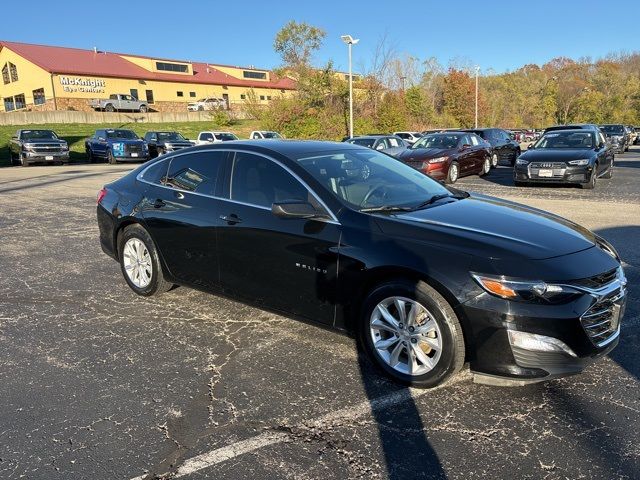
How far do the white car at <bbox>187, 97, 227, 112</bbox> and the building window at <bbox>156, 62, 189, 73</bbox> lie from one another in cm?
438

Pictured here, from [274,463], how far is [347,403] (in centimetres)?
70

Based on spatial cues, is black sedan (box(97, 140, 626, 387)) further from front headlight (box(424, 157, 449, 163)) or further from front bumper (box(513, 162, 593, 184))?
front headlight (box(424, 157, 449, 163))

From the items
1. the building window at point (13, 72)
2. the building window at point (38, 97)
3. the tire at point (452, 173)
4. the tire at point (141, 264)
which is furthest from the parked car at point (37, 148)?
the building window at point (13, 72)

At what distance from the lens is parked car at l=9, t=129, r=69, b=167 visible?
24.4m

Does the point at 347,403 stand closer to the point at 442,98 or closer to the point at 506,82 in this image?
the point at 442,98

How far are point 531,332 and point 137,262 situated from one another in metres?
3.83

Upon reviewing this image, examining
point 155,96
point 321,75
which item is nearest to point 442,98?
point 321,75

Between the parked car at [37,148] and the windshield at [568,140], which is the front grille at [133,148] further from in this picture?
the windshield at [568,140]

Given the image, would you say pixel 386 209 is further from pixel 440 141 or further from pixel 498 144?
pixel 498 144

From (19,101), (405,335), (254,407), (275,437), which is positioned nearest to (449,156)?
(405,335)

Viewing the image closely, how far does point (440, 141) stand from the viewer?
53.0 ft

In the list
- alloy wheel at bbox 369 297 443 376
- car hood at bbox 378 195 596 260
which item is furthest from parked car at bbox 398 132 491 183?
alloy wheel at bbox 369 297 443 376

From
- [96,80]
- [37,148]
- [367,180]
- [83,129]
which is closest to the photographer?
[367,180]

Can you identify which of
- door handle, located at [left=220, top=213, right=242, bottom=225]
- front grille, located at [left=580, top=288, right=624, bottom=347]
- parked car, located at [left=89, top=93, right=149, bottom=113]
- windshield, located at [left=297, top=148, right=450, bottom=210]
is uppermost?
parked car, located at [left=89, top=93, right=149, bottom=113]
